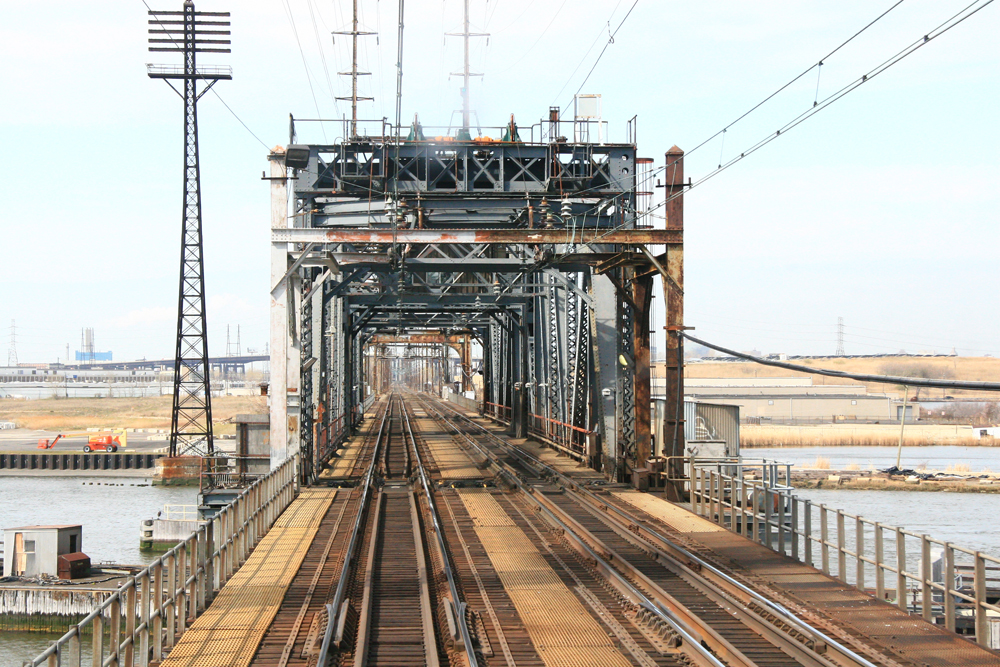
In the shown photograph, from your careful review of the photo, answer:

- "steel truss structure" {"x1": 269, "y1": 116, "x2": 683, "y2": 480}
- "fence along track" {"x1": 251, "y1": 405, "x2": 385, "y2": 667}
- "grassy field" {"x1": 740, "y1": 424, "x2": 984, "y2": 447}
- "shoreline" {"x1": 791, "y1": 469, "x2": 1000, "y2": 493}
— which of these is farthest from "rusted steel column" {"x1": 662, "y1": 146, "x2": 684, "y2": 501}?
"grassy field" {"x1": 740, "y1": 424, "x2": 984, "y2": 447}

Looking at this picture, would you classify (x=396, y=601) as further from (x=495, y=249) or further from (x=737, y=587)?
(x=495, y=249)

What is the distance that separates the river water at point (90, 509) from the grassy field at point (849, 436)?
42.3m

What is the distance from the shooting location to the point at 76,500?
153ft

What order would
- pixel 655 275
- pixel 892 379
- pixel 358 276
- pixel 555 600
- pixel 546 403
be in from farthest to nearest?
pixel 546 403 < pixel 358 276 < pixel 655 275 < pixel 555 600 < pixel 892 379

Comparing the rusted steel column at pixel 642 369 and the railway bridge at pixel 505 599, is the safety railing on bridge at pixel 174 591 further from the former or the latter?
the rusted steel column at pixel 642 369

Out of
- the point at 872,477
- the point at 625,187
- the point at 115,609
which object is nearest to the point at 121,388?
the point at 872,477

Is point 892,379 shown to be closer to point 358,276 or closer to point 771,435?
point 358,276

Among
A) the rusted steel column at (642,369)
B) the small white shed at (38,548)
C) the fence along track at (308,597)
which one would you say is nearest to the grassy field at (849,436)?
the rusted steel column at (642,369)

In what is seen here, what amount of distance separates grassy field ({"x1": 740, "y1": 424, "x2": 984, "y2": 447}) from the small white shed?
52.3 m

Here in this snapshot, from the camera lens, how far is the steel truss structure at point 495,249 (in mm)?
20484

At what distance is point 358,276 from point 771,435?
2181 inches

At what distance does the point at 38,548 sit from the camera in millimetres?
26484

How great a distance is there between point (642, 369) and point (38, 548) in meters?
18.0

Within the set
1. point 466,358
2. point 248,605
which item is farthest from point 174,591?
point 466,358
